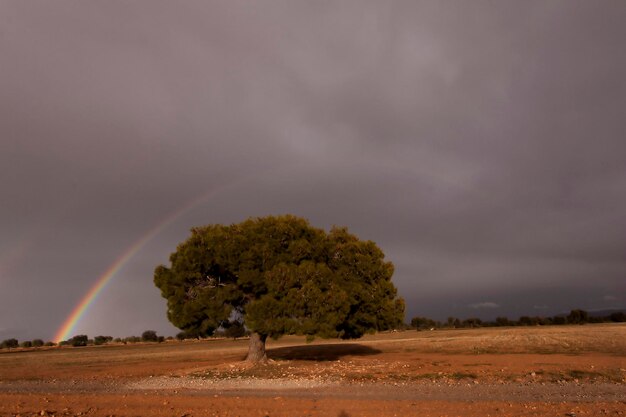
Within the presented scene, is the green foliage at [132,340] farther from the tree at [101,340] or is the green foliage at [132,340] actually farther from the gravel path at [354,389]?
the gravel path at [354,389]

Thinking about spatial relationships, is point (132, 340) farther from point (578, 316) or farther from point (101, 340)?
point (578, 316)

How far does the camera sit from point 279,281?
32.0 meters

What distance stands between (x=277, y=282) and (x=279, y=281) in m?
0.16

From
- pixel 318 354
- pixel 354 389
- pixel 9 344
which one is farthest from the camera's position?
pixel 9 344

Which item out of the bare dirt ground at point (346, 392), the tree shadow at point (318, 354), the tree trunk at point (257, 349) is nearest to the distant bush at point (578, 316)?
the tree shadow at point (318, 354)

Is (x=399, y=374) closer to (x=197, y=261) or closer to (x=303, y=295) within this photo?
(x=303, y=295)

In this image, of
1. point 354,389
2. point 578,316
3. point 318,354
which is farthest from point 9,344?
point 578,316

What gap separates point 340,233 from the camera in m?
37.2

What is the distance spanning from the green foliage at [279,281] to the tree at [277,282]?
66mm

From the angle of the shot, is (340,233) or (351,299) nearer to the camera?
(351,299)

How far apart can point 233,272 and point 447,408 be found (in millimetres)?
20339

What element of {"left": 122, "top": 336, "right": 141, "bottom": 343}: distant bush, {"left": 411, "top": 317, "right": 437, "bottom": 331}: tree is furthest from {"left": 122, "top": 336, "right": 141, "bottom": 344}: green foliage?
{"left": 411, "top": 317, "right": 437, "bottom": 331}: tree

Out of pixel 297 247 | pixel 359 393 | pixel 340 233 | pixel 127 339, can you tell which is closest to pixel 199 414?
pixel 359 393

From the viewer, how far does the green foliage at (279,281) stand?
104 feet
